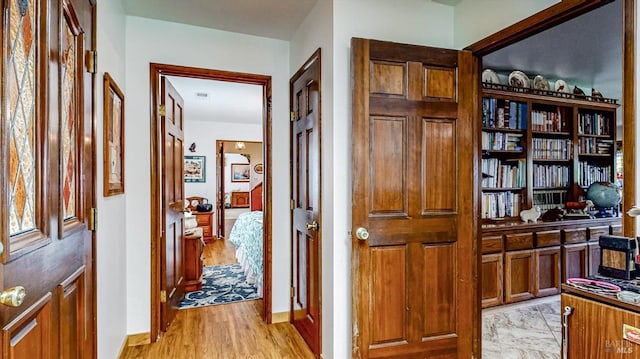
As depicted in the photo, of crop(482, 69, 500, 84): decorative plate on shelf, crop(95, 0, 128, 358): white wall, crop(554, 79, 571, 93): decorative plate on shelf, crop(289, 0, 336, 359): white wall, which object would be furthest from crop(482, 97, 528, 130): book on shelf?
crop(95, 0, 128, 358): white wall

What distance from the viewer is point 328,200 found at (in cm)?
218

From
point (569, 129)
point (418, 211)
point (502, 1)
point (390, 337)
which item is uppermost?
point (502, 1)

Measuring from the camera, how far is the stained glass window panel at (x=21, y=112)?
868 mm

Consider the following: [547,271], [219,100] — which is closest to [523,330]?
[547,271]

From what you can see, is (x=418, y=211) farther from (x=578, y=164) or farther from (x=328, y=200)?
(x=578, y=164)

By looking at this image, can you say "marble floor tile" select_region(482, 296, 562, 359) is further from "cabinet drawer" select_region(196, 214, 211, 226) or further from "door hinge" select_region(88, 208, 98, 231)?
"cabinet drawer" select_region(196, 214, 211, 226)

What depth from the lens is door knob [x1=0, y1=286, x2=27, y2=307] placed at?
0.76 meters

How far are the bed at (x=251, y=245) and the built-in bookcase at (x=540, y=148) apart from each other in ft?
7.67

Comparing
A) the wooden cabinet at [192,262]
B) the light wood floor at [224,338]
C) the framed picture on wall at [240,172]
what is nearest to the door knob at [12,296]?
the light wood floor at [224,338]

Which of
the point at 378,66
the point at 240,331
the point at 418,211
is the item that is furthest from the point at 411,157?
the point at 240,331

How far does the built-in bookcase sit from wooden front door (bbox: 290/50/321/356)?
74.9 inches

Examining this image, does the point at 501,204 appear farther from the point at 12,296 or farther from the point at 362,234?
the point at 12,296

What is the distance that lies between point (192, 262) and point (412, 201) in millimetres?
2694

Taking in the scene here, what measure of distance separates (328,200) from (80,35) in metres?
1.44
